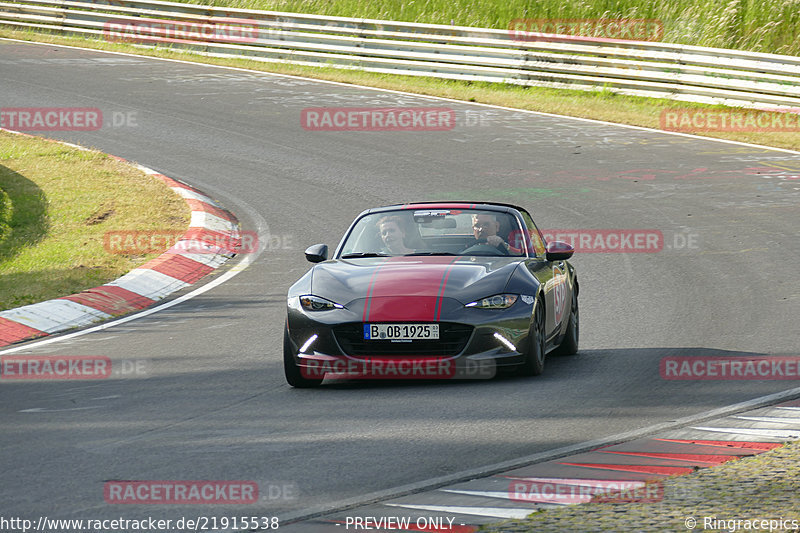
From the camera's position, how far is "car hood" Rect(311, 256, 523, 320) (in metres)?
8.46

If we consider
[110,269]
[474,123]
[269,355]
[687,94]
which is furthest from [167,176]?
[687,94]

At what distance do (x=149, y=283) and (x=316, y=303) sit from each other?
191 inches

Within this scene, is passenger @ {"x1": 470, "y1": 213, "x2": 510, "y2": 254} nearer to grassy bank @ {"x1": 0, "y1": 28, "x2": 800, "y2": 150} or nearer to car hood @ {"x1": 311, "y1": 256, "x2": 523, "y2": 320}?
car hood @ {"x1": 311, "y1": 256, "x2": 523, "y2": 320}

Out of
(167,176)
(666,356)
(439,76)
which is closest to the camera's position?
(666,356)

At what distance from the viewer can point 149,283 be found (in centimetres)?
1307

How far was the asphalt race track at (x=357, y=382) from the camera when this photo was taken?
21.7 feet

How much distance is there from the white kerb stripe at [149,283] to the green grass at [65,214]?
0.77 feet

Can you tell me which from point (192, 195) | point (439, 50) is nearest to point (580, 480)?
point (192, 195)

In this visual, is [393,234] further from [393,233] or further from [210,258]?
[210,258]

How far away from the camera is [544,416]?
7555 mm

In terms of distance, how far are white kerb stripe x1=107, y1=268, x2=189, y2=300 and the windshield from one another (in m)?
3.56

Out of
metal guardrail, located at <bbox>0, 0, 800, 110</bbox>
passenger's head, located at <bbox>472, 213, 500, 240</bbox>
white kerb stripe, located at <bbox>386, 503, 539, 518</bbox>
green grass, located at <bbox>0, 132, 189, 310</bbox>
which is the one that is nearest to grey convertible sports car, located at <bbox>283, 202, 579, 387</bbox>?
passenger's head, located at <bbox>472, 213, 500, 240</bbox>

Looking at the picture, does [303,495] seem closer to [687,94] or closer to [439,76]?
[687,94]

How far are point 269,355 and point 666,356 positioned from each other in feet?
10.7
